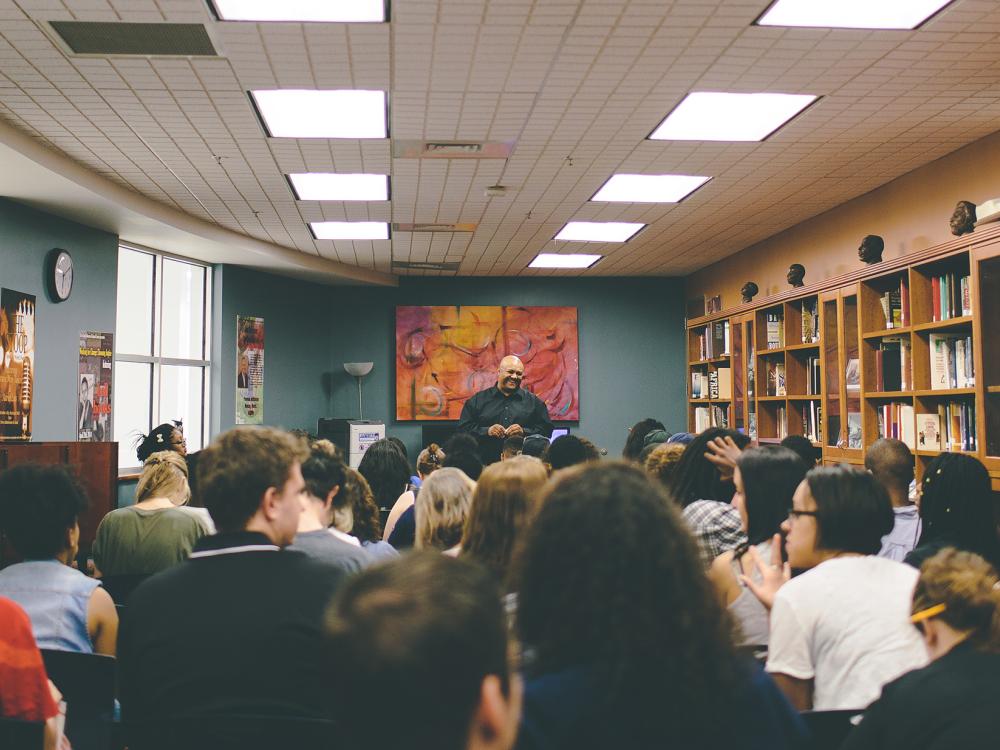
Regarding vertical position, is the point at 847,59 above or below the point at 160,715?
above

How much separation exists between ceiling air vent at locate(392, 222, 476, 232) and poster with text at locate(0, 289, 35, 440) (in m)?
3.14

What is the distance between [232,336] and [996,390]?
7323mm

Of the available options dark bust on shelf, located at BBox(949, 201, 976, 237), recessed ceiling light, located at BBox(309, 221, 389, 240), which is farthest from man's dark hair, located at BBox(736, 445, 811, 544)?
recessed ceiling light, located at BBox(309, 221, 389, 240)

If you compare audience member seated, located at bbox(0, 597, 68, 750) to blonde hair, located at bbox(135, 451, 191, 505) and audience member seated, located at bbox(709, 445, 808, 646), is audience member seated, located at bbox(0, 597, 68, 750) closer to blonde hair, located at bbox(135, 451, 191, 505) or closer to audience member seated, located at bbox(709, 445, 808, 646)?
audience member seated, located at bbox(709, 445, 808, 646)

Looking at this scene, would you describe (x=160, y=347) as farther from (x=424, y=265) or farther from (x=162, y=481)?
(x=162, y=481)

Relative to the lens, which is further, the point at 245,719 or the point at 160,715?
the point at 160,715

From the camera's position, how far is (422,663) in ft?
2.57

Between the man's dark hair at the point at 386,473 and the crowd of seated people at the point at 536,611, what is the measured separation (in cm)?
116

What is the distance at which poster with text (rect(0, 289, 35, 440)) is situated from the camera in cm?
648

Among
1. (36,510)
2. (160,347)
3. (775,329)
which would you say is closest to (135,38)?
(36,510)

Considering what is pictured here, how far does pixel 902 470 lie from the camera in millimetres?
4129

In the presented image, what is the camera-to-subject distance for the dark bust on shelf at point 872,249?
650 centimetres

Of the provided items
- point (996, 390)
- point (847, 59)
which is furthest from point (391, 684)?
point (996, 390)

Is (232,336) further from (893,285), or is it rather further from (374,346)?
(893,285)
